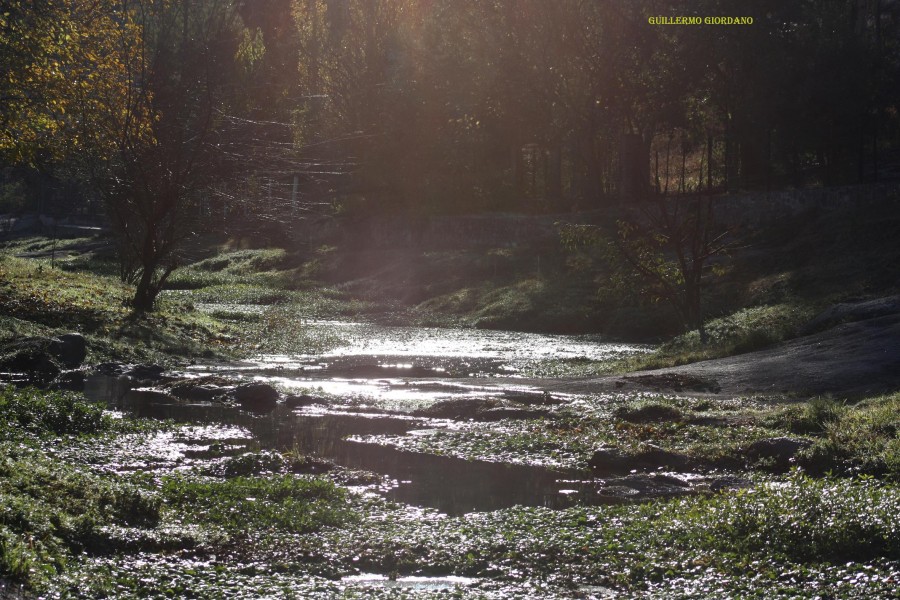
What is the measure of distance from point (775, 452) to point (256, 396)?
32.8 ft

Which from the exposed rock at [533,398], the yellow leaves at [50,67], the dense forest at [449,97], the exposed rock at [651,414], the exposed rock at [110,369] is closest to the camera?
the exposed rock at [651,414]

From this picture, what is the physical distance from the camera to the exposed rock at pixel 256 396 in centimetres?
1897

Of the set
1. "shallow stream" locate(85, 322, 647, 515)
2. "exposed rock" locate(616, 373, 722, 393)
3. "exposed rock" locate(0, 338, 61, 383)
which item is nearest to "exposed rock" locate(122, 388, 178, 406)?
"shallow stream" locate(85, 322, 647, 515)

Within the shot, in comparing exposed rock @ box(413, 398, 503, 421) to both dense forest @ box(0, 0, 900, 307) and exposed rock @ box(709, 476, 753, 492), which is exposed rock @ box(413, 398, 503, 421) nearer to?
exposed rock @ box(709, 476, 753, 492)

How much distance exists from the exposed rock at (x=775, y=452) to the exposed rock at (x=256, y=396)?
901 centimetres

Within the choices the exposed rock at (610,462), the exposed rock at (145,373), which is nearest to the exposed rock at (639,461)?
the exposed rock at (610,462)

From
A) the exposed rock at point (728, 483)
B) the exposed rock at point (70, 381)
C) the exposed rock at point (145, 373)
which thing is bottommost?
the exposed rock at point (728, 483)

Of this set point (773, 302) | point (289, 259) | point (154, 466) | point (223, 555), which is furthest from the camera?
point (289, 259)

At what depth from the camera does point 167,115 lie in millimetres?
31281

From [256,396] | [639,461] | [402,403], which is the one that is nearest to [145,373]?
[256,396]

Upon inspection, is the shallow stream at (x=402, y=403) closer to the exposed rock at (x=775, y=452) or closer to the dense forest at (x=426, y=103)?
the exposed rock at (x=775, y=452)

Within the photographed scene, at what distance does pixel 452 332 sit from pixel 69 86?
1895 cm

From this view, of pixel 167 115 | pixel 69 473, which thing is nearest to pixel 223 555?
pixel 69 473

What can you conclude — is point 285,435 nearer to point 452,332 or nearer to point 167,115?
point 167,115
